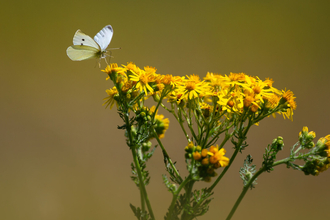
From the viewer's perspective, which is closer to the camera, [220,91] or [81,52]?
[220,91]

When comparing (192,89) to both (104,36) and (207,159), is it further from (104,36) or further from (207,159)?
(104,36)

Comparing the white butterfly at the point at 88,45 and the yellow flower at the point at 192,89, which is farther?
the white butterfly at the point at 88,45

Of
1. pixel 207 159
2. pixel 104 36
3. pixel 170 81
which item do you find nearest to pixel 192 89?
pixel 170 81

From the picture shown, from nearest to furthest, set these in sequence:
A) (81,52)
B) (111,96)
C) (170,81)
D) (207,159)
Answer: (207,159), (170,81), (111,96), (81,52)

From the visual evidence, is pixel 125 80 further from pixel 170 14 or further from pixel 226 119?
pixel 170 14

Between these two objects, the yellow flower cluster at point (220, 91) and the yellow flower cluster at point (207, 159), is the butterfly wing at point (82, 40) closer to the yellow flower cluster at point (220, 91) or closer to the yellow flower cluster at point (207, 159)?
the yellow flower cluster at point (220, 91)

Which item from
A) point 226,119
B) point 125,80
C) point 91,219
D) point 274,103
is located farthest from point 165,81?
point 91,219

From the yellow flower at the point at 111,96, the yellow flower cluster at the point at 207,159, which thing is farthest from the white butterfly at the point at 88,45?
the yellow flower cluster at the point at 207,159
